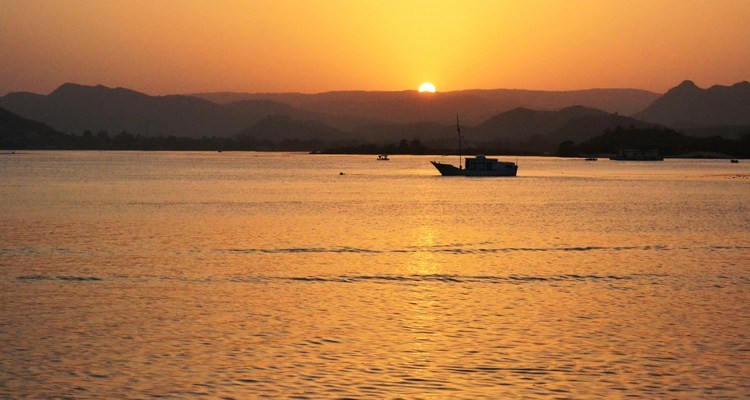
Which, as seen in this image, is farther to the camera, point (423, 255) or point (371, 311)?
point (423, 255)

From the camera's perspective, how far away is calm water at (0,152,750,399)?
22719 millimetres

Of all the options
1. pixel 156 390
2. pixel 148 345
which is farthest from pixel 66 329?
pixel 156 390

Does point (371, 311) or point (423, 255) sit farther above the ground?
point (371, 311)

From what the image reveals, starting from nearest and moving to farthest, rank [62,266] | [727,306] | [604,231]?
[727,306] → [62,266] → [604,231]

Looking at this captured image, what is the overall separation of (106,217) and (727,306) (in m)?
57.4

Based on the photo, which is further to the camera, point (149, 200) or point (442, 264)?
point (149, 200)

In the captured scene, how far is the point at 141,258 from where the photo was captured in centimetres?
4869

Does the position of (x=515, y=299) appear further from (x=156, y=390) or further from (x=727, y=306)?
(x=156, y=390)

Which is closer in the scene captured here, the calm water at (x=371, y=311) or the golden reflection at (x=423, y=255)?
the calm water at (x=371, y=311)

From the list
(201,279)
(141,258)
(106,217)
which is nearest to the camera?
(201,279)

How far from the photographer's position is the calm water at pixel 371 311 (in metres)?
22.7

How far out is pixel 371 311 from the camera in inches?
1278

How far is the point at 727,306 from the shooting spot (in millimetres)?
33938

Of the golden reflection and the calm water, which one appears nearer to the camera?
the calm water
